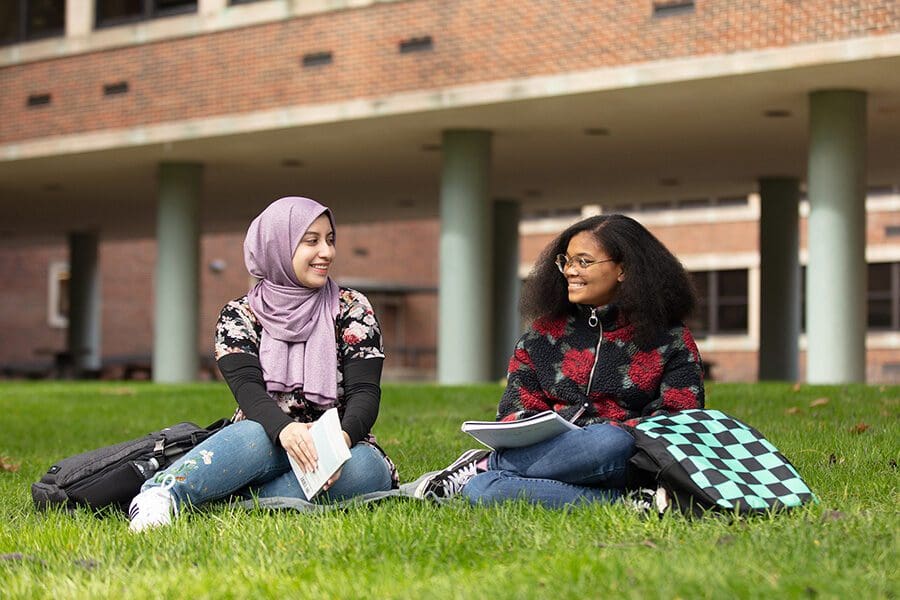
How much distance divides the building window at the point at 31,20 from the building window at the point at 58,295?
13867mm

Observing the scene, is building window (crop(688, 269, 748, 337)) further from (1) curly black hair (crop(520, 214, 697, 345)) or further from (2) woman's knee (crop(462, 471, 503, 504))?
(2) woman's knee (crop(462, 471, 503, 504))

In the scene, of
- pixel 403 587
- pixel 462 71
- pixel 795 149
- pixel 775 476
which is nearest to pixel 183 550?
pixel 403 587

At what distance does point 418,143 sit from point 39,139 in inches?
255

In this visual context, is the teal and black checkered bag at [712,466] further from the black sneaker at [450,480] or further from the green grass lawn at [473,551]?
the black sneaker at [450,480]

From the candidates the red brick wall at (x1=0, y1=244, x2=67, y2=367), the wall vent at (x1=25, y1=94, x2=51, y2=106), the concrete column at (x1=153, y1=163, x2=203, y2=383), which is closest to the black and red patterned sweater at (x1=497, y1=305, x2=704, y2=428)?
the concrete column at (x1=153, y1=163, x2=203, y2=383)

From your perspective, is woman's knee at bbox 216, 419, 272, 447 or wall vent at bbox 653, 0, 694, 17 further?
wall vent at bbox 653, 0, 694, 17

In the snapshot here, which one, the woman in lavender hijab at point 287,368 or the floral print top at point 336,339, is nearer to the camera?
the woman in lavender hijab at point 287,368

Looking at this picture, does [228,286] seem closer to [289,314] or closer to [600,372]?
[289,314]

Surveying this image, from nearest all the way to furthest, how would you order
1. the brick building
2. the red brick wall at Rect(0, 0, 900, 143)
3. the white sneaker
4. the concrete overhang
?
the white sneaker → the red brick wall at Rect(0, 0, 900, 143) → the concrete overhang → the brick building

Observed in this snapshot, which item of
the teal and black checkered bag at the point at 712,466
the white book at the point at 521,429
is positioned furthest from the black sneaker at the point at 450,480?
the teal and black checkered bag at the point at 712,466

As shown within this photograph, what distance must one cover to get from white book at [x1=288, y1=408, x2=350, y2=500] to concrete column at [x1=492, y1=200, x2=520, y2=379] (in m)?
22.5

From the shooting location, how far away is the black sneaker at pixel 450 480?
5633mm

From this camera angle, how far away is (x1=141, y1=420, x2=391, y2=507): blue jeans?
543cm

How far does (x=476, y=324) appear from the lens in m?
20.8
